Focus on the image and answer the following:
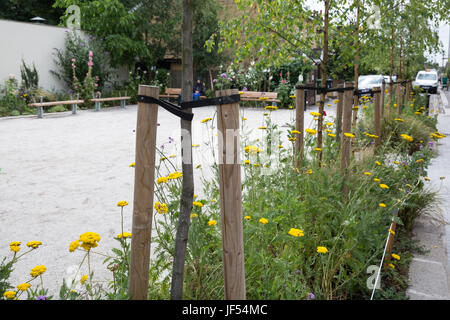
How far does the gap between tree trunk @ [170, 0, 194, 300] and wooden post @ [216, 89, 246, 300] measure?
0.54 ft

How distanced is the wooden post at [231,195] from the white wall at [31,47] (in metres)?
15.6

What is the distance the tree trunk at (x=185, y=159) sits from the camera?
5.86 feet

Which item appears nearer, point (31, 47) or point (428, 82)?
point (31, 47)

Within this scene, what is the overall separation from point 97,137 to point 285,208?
8104mm

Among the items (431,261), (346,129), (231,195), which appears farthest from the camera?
(346,129)

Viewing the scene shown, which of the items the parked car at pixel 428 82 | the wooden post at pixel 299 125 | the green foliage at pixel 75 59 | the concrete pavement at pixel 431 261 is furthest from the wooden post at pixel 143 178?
the parked car at pixel 428 82

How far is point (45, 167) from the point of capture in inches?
270

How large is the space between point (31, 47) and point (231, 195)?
16.7m

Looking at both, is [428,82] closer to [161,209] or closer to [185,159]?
[161,209]

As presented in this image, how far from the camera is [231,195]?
1736 millimetres

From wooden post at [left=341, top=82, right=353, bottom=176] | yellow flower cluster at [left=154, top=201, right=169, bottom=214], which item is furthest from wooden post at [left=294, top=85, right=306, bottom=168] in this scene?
yellow flower cluster at [left=154, top=201, right=169, bottom=214]

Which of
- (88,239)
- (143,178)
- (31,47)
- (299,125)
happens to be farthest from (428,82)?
(88,239)

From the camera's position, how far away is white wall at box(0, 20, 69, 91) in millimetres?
14953

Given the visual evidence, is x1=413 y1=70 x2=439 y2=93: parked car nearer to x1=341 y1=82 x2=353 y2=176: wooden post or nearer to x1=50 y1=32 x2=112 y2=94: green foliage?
x1=50 y1=32 x2=112 y2=94: green foliage
